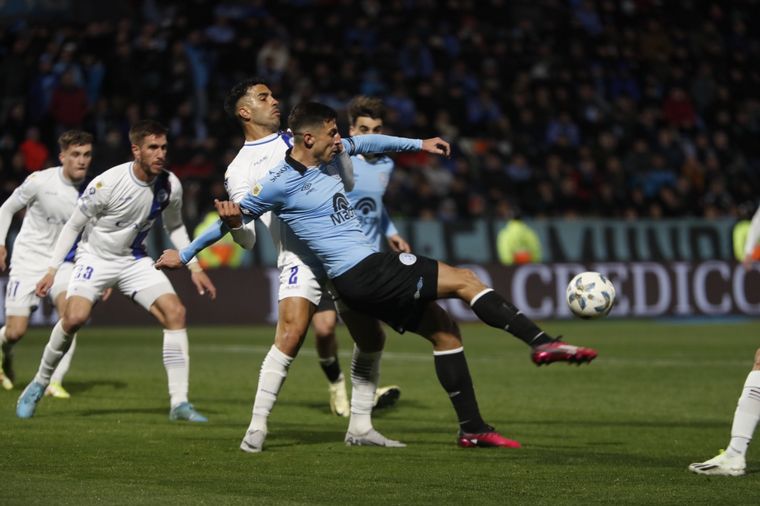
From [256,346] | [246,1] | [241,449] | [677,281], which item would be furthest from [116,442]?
[246,1]

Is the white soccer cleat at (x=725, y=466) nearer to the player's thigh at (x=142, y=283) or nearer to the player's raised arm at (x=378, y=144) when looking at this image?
the player's raised arm at (x=378, y=144)

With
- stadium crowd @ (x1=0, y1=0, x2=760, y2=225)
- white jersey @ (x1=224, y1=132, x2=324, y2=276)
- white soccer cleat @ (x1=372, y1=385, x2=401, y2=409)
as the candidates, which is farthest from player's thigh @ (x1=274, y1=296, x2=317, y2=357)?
stadium crowd @ (x1=0, y1=0, x2=760, y2=225)

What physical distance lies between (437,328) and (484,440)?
813mm

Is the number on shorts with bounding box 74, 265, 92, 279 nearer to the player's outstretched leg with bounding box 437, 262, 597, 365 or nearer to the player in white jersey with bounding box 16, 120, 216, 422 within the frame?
the player in white jersey with bounding box 16, 120, 216, 422

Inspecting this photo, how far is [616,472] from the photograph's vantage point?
7434mm

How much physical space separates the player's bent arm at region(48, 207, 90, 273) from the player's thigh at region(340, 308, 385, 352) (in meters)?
2.34

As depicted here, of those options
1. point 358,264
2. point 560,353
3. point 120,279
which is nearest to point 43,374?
point 120,279

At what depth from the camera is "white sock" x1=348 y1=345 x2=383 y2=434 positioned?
8.75 meters

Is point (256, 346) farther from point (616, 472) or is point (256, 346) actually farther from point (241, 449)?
point (616, 472)

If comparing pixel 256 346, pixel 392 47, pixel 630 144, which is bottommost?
pixel 256 346

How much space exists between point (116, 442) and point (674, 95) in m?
22.9

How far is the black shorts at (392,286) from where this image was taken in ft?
25.7

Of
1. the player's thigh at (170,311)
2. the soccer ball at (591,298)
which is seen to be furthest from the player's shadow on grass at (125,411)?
the soccer ball at (591,298)

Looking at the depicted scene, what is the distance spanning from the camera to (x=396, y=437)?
919 cm
